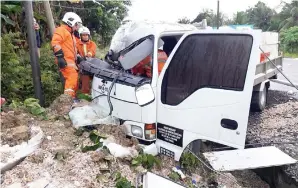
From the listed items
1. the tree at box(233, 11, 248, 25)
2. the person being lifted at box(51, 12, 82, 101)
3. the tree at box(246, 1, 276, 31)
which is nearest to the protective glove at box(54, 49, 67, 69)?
the person being lifted at box(51, 12, 82, 101)

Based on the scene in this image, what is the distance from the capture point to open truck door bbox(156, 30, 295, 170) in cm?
264

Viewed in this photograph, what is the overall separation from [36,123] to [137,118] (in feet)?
3.87

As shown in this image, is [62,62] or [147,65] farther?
[62,62]

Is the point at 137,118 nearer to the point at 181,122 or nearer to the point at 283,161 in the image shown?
the point at 181,122

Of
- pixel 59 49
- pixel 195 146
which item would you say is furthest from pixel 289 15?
pixel 195 146

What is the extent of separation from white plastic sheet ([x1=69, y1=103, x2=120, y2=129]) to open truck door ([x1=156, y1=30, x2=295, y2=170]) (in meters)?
0.60

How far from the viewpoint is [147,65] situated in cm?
345

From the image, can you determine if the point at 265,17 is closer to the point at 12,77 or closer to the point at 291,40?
the point at 291,40

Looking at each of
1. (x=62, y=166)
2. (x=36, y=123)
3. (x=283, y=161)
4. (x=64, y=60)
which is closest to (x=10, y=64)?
(x=64, y=60)

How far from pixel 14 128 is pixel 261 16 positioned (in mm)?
38107

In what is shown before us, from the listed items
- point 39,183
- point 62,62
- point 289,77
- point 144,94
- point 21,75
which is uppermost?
point 62,62

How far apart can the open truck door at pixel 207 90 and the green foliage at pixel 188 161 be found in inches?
3.0

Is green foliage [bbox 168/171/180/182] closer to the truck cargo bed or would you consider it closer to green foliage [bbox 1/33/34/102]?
the truck cargo bed

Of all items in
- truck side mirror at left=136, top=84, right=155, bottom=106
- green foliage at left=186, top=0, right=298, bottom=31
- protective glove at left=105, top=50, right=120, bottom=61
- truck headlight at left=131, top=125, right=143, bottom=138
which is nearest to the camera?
truck side mirror at left=136, top=84, right=155, bottom=106
